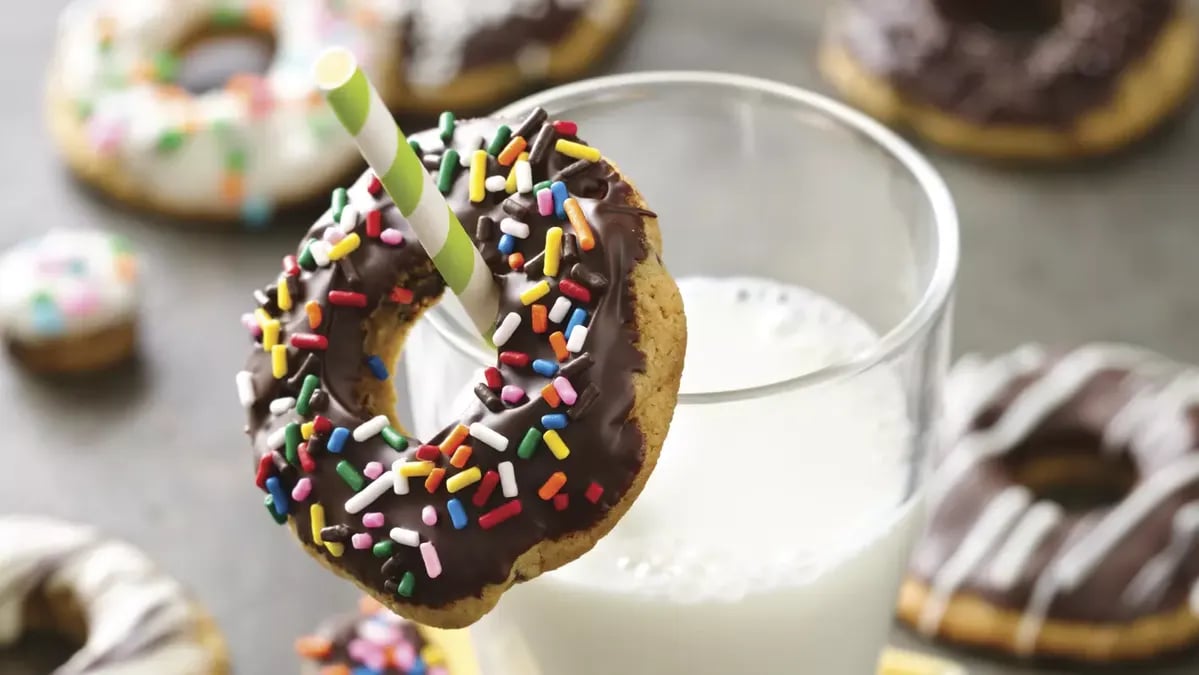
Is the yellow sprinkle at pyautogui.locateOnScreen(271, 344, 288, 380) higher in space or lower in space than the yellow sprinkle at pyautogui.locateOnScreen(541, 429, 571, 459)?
lower

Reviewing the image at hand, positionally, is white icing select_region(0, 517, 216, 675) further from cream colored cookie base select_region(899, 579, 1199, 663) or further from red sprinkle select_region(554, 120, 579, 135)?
red sprinkle select_region(554, 120, 579, 135)

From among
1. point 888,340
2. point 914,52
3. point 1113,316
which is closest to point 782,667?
point 888,340

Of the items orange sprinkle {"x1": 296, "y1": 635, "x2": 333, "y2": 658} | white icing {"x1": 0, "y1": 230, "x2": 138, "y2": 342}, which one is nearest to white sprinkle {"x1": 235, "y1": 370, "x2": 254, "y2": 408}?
orange sprinkle {"x1": 296, "y1": 635, "x2": 333, "y2": 658}

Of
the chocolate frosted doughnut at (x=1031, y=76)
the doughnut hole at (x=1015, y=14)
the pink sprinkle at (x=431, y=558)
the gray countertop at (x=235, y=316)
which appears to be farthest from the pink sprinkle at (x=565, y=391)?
the doughnut hole at (x=1015, y=14)

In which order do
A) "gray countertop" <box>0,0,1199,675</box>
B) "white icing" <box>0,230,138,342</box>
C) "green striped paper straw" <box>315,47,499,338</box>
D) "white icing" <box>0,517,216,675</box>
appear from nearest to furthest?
"green striped paper straw" <box>315,47,499,338</box> → "white icing" <box>0,517,216,675</box> → "gray countertop" <box>0,0,1199,675</box> → "white icing" <box>0,230,138,342</box>

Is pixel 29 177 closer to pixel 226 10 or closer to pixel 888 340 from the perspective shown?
pixel 226 10

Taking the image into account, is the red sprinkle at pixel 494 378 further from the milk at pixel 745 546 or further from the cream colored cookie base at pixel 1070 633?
the cream colored cookie base at pixel 1070 633
